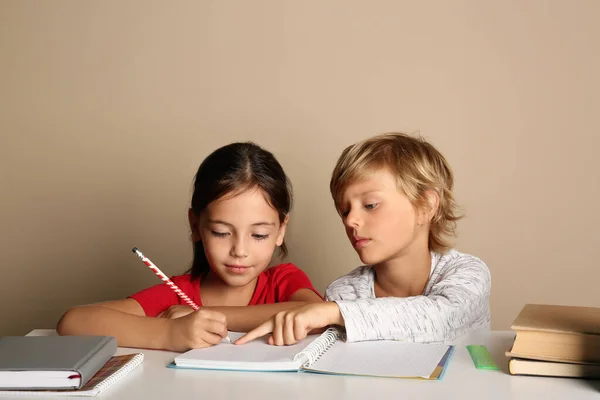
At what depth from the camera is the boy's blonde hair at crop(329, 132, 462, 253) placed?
1.66m

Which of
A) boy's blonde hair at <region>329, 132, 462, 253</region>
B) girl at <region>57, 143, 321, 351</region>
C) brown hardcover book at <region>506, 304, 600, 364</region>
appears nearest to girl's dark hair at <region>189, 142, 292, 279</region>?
girl at <region>57, 143, 321, 351</region>

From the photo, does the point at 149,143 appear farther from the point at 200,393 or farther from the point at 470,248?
the point at 200,393

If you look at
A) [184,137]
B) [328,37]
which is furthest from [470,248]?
[184,137]

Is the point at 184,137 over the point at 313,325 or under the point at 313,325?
over

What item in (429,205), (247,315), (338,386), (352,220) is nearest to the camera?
(338,386)

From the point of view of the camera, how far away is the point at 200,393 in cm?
100

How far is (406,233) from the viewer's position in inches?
64.6

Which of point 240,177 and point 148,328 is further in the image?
point 240,177

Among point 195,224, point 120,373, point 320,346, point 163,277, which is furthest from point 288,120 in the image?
point 120,373

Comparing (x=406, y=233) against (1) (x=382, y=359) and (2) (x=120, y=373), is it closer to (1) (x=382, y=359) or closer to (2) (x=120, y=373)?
(1) (x=382, y=359)

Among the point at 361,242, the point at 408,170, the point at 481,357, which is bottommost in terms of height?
the point at 481,357

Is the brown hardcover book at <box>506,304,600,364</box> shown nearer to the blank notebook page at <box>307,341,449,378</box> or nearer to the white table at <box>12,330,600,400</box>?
the white table at <box>12,330,600,400</box>

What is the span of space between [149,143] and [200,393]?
6.05 feet

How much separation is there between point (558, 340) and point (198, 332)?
0.58 meters
